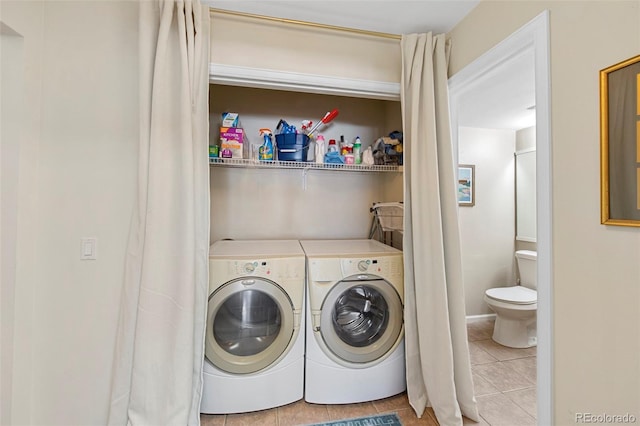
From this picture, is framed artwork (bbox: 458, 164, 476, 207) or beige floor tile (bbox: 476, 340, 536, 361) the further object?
framed artwork (bbox: 458, 164, 476, 207)

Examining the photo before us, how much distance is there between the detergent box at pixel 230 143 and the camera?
193 centimetres

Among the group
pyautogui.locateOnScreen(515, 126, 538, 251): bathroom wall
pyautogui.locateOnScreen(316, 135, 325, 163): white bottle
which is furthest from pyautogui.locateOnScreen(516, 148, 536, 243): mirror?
pyautogui.locateOnScreen(316, 135, 325, 163): white bottle

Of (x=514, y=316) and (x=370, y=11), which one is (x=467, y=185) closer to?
(x=514, y=316)

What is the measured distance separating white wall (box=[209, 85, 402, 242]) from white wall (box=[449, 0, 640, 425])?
1.18 metres

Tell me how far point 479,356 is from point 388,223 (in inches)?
57.5

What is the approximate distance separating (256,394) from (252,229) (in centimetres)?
120

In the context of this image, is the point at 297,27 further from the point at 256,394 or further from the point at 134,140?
the point at 256,394

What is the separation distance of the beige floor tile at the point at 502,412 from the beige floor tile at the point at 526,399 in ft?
0.10

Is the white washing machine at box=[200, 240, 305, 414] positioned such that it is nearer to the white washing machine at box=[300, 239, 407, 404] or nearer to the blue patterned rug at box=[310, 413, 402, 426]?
the white washing machine at box=[300, 239, 407, 404]

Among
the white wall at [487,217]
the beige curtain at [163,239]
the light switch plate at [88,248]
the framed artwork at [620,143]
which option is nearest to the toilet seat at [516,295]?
the white wall at [487,217]

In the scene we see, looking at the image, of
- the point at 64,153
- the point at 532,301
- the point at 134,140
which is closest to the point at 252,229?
the point at 134,140

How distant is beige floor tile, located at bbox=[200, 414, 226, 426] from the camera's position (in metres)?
1.63

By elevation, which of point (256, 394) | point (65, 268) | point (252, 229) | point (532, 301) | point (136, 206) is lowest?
point (256, 394)

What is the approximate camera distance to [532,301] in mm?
2479
